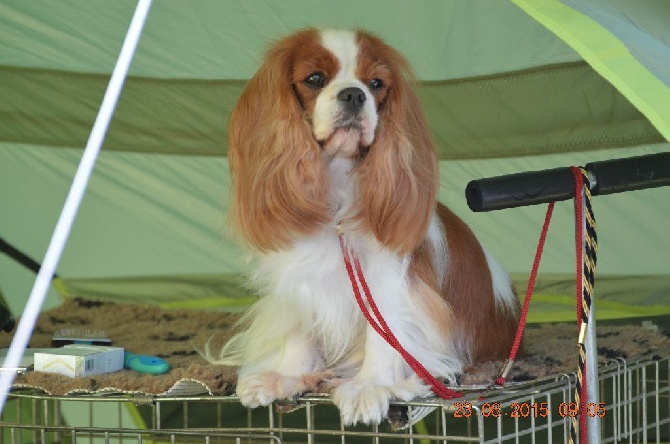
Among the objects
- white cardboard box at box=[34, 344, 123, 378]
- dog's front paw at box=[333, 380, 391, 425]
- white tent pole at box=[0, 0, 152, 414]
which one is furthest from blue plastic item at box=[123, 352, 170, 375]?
white tent pole at box=[0, 0, 152, 414]

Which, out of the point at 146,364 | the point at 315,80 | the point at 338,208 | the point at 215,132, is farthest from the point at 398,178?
the point at 215,132

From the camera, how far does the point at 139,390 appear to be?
6.49ft

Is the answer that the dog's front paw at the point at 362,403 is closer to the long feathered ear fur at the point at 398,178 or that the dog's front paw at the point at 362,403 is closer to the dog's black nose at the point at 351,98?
the long feathered ear fur at the point at 398,178

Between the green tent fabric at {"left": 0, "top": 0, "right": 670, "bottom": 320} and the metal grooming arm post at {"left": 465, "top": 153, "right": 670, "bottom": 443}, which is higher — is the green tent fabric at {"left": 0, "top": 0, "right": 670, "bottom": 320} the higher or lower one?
the higher one

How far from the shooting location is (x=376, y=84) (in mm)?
1983

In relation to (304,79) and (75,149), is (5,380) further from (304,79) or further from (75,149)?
(75,149)

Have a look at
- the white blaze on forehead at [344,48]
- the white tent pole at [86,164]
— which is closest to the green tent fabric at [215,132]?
the white tent pole at [86,164]

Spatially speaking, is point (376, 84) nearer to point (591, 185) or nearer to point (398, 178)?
point (398, 178)

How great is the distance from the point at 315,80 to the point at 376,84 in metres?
0.11

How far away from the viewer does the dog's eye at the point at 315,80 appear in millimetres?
1955

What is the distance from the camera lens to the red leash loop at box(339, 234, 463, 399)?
1.78 m

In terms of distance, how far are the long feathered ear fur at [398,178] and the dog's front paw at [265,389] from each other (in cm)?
29

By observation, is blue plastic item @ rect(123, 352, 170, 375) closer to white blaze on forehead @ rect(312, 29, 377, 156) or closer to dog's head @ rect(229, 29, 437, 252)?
dog's head @ rect(229, 29, 437, 252)

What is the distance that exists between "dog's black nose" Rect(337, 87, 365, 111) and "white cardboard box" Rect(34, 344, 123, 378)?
2.34ft
